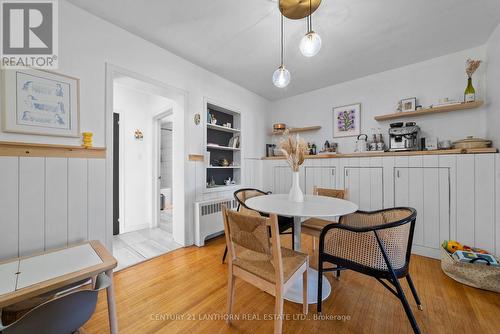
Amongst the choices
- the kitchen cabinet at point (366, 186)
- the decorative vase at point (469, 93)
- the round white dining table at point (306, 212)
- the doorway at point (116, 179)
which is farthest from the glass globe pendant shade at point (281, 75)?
the doorway at point (116, 179)

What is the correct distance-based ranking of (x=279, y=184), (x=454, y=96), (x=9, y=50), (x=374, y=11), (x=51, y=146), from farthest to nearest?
1. (x=279, y=184)
2. (x=454, y=96)
3. (x=374, y=11)
4. (x=51, y=146)
5. (x=9, y=50)

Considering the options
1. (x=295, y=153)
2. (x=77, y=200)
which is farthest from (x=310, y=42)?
(x=77, y=200)

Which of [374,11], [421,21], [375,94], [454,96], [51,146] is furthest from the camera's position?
[375,94]

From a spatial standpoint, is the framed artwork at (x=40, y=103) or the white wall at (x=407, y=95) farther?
the white wall at (x=407, y=95)

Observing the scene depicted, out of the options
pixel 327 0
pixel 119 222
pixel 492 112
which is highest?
pixel 327 0

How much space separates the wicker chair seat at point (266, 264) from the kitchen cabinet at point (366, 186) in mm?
1574

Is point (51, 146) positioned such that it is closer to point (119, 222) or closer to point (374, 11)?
point (119, 222)

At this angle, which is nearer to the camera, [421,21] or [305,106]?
[421,21]

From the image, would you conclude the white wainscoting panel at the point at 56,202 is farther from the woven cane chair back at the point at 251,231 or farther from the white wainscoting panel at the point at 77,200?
the woven cane chair back at the point at 251,231

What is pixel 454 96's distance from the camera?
8.14 feet

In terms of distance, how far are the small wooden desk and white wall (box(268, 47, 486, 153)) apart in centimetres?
352

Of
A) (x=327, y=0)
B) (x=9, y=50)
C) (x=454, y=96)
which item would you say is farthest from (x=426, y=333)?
(x=9, y=50)

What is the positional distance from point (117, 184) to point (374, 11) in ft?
13.2

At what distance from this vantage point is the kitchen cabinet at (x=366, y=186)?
2.65 metres
